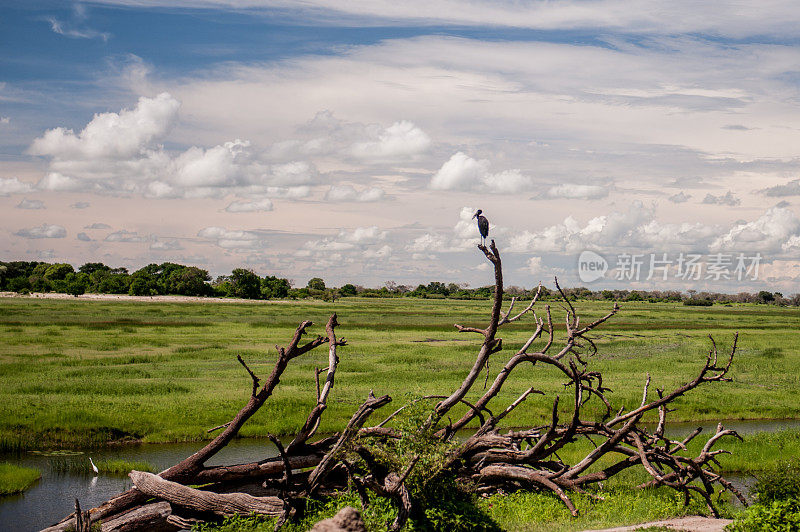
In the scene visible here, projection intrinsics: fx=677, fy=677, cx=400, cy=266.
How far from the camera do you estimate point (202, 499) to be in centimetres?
1098

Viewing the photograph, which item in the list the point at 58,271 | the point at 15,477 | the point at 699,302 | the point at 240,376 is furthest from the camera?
the point at 699,302

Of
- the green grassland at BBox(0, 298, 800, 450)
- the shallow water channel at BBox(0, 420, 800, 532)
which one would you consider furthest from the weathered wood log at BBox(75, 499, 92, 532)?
the green grassland at BBox(0, 298, 800, 450)

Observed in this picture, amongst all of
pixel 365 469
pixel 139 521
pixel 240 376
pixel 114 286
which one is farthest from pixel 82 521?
pixel 114 286

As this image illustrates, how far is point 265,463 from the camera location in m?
11.8

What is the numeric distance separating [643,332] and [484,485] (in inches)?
2127

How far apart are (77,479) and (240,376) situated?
14.5 m

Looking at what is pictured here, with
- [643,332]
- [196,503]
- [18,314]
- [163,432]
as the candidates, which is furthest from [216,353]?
[643,332]

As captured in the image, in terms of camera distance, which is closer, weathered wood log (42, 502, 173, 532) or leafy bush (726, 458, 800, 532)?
leafy bush (726, 458, 800, 532)

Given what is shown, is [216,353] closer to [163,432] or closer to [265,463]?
[163,432]

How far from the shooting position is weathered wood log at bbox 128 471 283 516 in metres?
10.9

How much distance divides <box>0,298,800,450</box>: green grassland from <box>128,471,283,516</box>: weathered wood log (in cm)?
315

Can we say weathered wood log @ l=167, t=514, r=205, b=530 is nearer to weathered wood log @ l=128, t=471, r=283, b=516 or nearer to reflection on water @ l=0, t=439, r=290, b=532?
weathered wood log @ l=128, t=471, r=283, b=516

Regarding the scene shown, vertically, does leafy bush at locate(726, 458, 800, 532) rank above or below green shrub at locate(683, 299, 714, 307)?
below

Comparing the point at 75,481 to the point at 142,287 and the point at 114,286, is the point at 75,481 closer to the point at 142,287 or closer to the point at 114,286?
the point at 142,287
